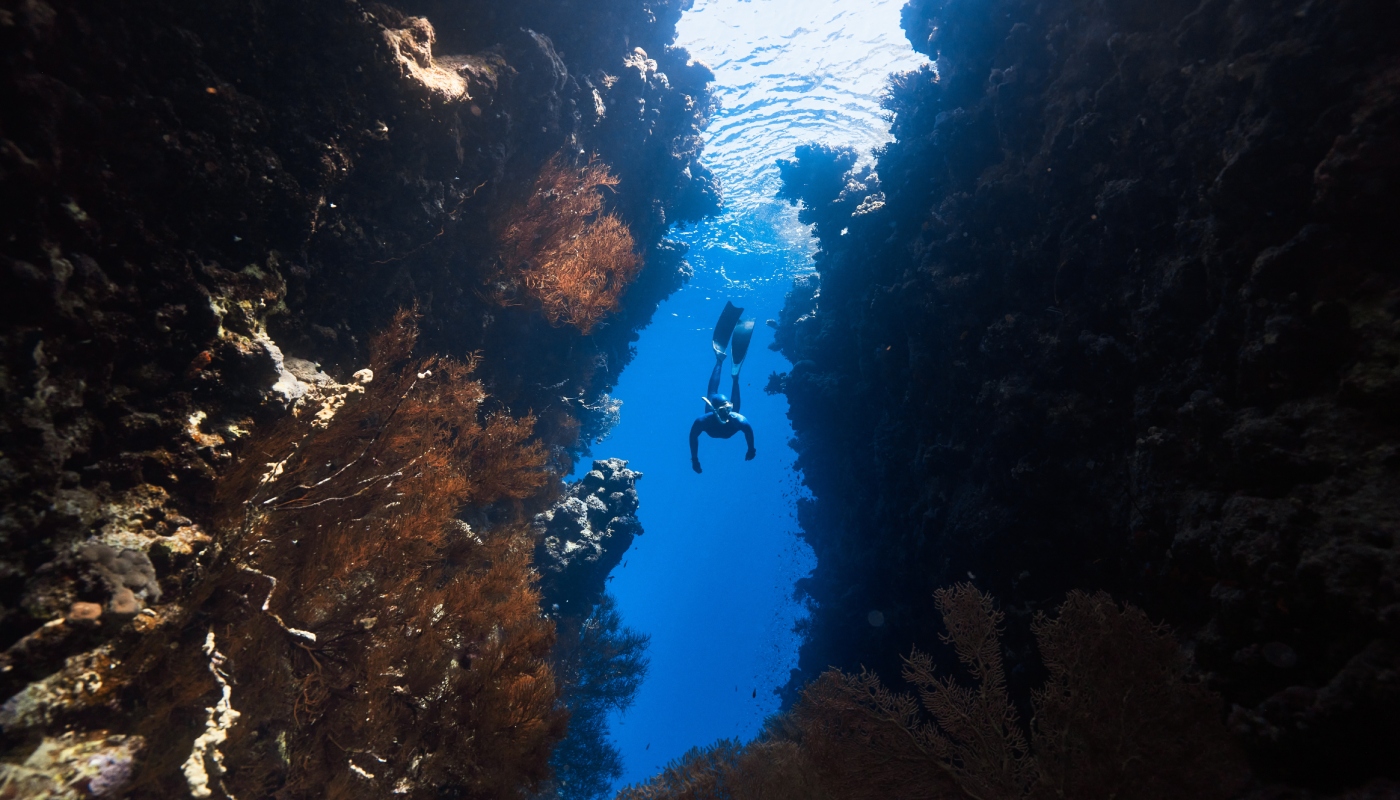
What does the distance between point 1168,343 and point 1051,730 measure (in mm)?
3332

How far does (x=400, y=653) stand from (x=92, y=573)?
2.36 m

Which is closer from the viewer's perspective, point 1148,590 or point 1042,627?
point 1042,627

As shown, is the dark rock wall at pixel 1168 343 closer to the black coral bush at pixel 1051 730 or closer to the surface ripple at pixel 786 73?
the black coral bush at pixel 1051 730

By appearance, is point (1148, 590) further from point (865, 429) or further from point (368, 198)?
point (368, 198)

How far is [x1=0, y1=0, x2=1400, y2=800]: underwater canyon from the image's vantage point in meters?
2.74

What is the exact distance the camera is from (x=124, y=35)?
11.3 feet

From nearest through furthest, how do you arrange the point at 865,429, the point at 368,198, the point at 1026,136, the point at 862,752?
the point at 862,752
the point at 368,198
the point at 1026,136
the point at 865,429

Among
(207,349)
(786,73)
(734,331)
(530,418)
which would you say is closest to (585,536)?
(530,418)

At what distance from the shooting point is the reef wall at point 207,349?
2682mm

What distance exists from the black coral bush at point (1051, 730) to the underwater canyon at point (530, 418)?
3 centimetres

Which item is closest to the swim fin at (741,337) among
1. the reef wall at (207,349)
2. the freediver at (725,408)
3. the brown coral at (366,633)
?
the freediver at (725,408)

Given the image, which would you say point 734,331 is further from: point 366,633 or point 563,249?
point 366,633

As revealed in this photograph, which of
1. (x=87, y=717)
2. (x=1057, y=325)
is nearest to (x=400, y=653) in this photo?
(x=87, y=717)

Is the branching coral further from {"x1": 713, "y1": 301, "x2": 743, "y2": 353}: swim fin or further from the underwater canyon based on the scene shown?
{"x1": 713, "y1": 301, "x2": 743, "y2": 353}: swim fin
